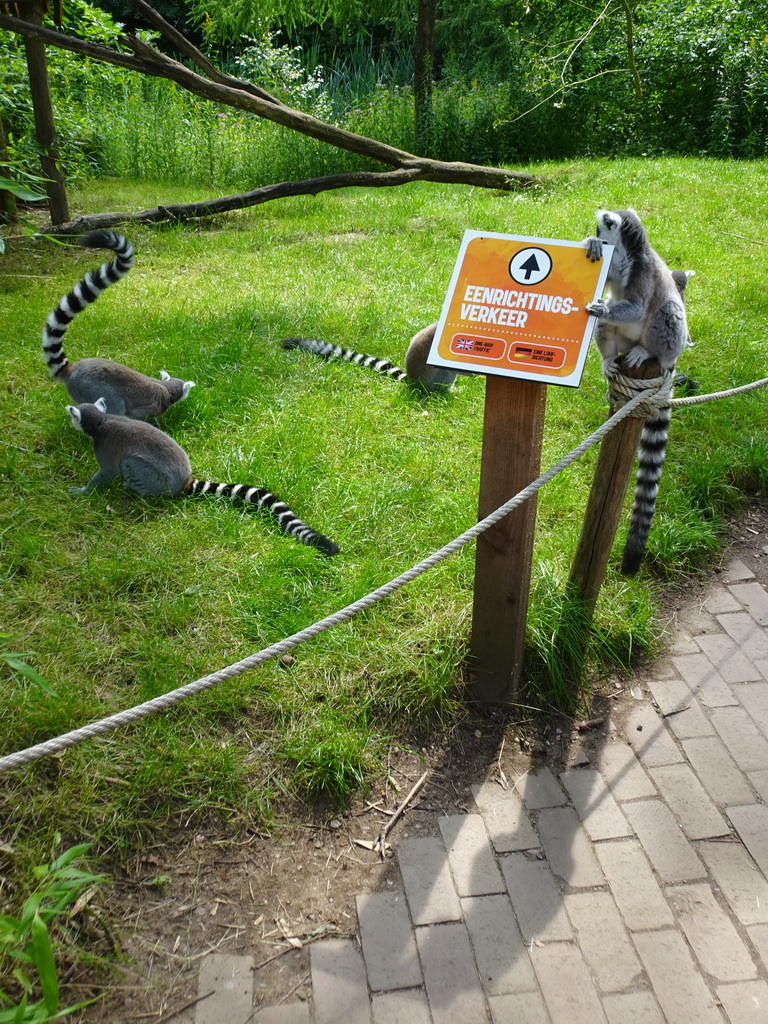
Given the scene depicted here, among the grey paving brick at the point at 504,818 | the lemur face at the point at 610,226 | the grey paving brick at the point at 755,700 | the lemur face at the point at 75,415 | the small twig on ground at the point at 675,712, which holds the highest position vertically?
the lemur face at the point at 610,226

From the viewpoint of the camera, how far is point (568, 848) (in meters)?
2.26

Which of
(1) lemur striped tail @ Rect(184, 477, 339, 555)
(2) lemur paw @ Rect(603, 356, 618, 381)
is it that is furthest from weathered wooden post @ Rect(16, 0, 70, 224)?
(2) lemur paw @ Rect(603, 356, 618, 381)

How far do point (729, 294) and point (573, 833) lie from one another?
509 centimetres

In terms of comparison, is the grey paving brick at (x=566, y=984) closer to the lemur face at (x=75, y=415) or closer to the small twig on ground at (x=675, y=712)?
the small twig on ground at (x=675, y=712)

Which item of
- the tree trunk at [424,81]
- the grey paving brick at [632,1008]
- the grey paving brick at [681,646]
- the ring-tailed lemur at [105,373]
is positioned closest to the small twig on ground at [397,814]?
the grey paving brick at [632,1008]

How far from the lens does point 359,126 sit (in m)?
11.7

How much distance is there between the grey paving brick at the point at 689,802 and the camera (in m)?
2.32

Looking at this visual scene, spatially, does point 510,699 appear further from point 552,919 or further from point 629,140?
point 629,140

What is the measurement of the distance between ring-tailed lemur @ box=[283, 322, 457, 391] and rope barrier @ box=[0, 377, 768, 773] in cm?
213

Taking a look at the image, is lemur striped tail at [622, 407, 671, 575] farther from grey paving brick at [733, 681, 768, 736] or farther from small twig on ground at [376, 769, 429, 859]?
small twig on ground at [376, 769, 429, 859]

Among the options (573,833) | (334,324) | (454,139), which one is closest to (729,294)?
(334,324)

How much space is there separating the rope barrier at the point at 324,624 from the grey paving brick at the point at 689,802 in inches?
45.5

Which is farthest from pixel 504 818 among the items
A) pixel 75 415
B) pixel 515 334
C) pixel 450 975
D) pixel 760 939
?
pixel 75 415

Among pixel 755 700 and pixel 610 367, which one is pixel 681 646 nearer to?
pixel 755 700
